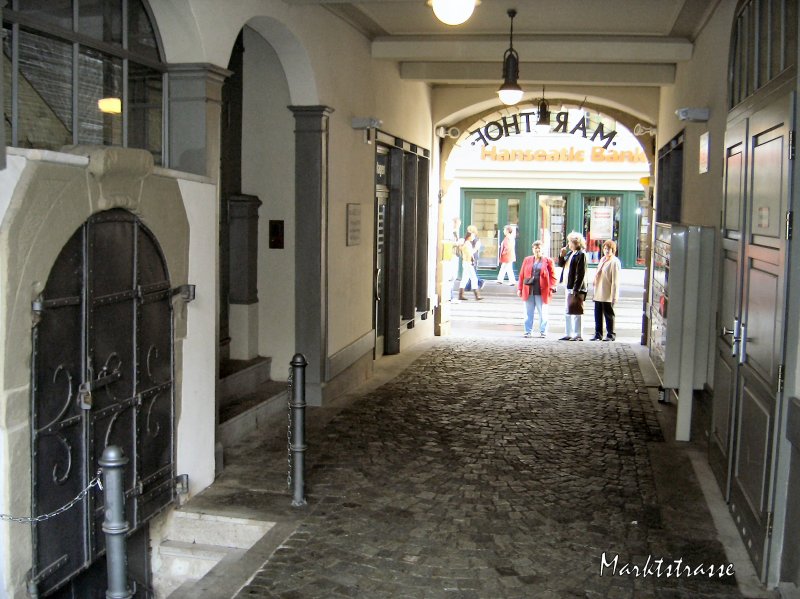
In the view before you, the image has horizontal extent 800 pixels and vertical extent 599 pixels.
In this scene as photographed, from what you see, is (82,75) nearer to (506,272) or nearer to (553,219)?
(506,272)

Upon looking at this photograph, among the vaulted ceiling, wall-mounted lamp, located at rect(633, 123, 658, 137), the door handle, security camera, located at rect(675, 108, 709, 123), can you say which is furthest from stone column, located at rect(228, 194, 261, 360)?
wall-mounted lamp, located at rect(633, 123, 658, 137)

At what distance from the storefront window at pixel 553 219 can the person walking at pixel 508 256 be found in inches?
41.5

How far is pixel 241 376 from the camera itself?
26.1 feet

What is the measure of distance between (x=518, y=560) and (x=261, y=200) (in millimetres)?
4836

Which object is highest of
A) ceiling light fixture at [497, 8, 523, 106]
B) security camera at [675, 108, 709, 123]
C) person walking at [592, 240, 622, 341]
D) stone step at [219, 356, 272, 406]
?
ceiling light fixture at [497, 8, 523, 106]

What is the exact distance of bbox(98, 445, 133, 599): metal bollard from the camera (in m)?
3.41

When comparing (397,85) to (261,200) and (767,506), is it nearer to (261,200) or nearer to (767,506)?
(261,200)

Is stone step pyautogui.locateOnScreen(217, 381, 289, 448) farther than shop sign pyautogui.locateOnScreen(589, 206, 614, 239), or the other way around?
shop sign pyautogui.locateOnScreen(589, 206, 614, 239)

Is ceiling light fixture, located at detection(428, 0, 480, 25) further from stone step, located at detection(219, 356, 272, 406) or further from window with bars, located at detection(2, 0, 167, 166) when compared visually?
stone step, located at detection(219, 356, 272, 406)

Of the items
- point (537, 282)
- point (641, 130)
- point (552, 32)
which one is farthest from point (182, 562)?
point (641, 130)

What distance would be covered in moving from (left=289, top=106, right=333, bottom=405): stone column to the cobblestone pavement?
2.43 feet

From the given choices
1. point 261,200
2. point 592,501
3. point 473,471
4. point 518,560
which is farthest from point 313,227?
point 518,560

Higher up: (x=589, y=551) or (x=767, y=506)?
(x=767, y=506)

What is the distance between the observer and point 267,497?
5.87 m
